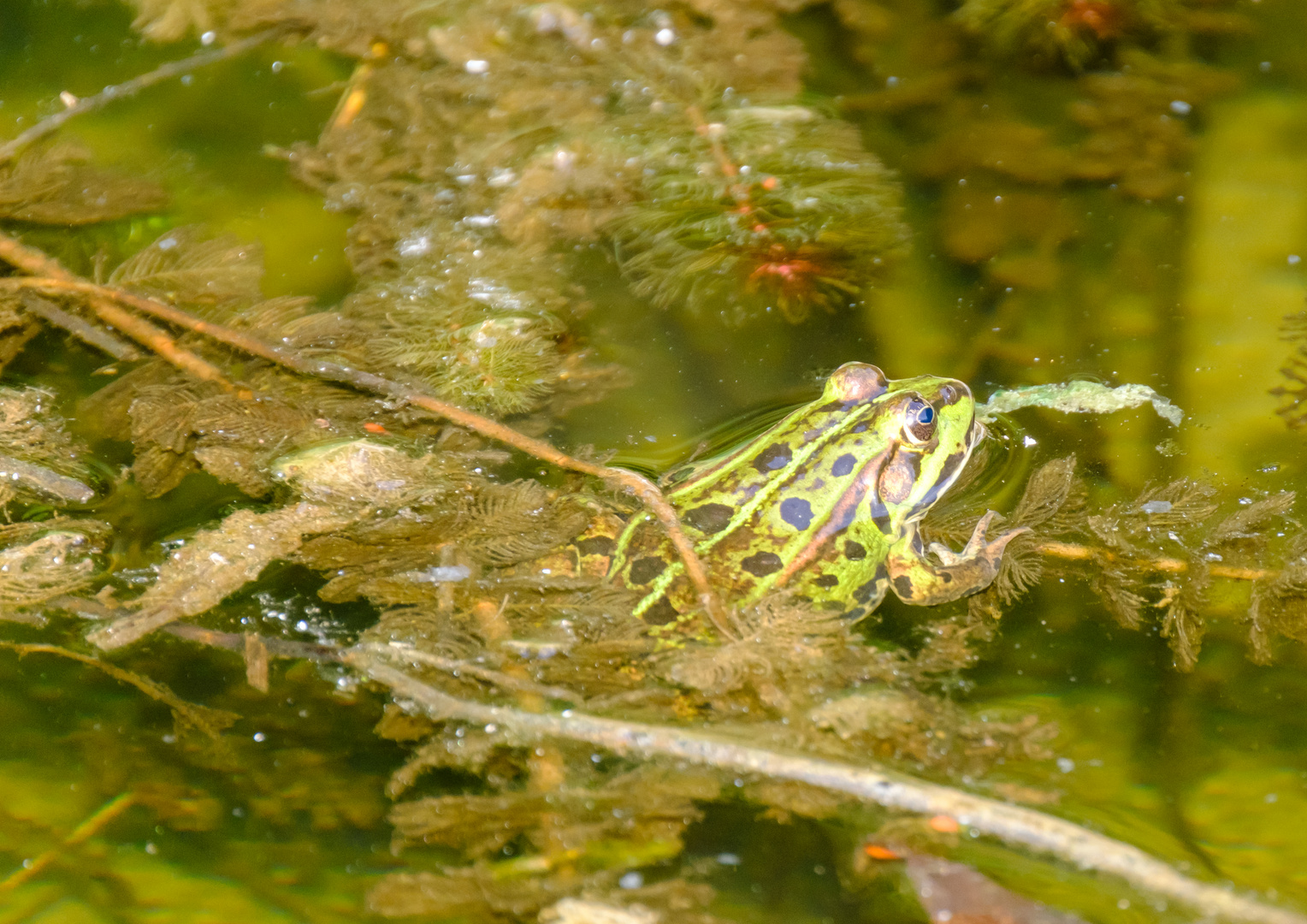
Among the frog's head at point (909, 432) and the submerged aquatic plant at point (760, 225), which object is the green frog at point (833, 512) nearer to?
the frog's head at point (909, 432)

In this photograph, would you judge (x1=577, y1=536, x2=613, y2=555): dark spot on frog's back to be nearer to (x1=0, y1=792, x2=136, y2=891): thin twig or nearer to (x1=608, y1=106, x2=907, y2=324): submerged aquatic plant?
(x1=608, y1=106, x2=907, y2=324): submerged aquatic plant

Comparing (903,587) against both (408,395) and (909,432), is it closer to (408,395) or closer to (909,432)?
(909,432)

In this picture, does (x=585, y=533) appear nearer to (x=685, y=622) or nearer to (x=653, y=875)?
(x=685, y=622)

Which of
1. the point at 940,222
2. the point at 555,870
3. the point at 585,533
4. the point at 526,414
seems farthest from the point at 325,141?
the point at 555,870

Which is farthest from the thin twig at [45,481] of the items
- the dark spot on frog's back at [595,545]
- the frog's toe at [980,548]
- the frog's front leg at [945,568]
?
the frog's toe at [980,548]

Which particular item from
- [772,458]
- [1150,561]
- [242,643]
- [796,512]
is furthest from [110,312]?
[1150,561]

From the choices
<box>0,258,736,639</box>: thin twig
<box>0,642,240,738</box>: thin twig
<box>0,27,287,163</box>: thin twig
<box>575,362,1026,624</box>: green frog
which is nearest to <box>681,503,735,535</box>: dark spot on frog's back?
<box>575,362,1026,624</box>: green frog

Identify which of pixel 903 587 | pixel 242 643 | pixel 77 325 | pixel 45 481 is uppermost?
pixel 77 325
